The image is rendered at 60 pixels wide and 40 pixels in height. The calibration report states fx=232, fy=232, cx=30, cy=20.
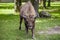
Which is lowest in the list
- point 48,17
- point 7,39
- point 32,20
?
point 48,17

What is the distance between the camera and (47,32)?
10.9 meters

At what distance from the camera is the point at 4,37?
31.7 feet

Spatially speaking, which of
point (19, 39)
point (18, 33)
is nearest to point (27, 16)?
point (19, 39)

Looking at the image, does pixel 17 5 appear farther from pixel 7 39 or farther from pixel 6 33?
pixel 7 39

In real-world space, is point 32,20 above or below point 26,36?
above

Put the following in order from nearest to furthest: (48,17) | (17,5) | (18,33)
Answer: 1. (18,33)
2. (48,17)
3. (17,5)

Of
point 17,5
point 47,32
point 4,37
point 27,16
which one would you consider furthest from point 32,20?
point 17,5

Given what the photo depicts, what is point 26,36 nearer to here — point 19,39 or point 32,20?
point 19,39

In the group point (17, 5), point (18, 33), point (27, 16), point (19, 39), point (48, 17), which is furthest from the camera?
point (17, 5)

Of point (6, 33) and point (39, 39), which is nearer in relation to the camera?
point (39, 39)

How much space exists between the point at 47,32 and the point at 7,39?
2.36m

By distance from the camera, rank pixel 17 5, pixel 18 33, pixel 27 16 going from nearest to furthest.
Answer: pixel 27 16 → pixel 18 33 → pixel 17 5

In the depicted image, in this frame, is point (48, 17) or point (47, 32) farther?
point (48, 17)

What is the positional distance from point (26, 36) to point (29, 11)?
129 centimetres
